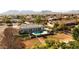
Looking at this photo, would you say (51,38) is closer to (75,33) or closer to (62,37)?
(62,37)

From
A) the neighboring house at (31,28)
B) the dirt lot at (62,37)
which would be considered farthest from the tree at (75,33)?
the neighboring house at (31,28)

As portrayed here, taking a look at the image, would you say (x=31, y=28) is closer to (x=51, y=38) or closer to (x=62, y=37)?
(x=51, y=38)

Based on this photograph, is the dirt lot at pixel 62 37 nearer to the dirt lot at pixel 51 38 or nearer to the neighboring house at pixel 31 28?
the dirt lot at pixel 51 38

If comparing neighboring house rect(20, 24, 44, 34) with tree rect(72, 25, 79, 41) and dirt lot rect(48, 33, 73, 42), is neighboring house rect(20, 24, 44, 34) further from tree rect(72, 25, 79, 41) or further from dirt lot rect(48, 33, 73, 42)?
tree rect(72, 25, 79, 41)

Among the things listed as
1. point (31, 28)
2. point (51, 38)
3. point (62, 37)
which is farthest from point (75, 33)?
point (31, 28)

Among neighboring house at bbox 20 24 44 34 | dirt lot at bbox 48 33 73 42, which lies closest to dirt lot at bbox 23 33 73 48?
dirt lot at bbox 48 33 73 42

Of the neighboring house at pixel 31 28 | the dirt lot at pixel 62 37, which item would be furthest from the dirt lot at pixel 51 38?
the neighboring house at pixel 31 28

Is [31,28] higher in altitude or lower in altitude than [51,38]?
higher

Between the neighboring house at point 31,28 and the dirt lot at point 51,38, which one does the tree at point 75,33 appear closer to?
the dirt lot at point 51,38

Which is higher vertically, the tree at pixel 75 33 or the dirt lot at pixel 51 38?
the tree at pixel 75 33

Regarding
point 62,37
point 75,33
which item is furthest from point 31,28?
point 75,33
